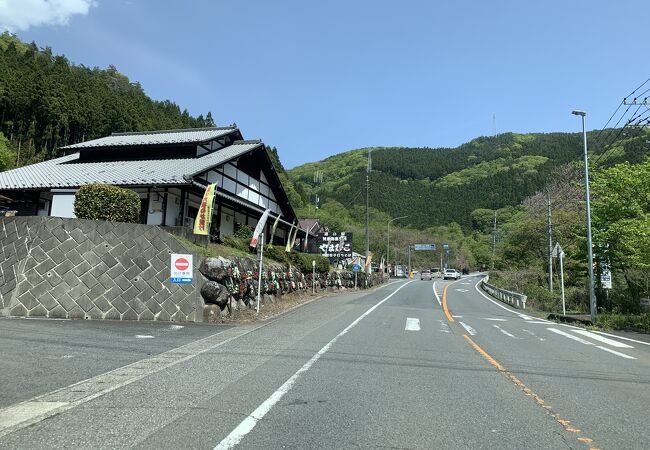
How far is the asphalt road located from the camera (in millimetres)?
4688

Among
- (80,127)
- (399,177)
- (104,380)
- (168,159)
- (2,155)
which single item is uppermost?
(399,177)

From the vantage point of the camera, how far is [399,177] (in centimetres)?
11400

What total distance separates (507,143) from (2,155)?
4611 inches

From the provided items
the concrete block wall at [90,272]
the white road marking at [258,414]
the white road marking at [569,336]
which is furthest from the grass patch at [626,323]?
the concrete block wall at [90,272]

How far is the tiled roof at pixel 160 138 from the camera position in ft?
95.8

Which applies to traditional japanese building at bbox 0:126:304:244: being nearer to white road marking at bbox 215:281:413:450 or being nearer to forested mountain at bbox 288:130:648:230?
white road marking at bbox 215:281:413:450

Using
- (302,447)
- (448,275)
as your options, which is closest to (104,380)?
(302,447)

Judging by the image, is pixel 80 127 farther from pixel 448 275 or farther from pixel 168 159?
pixel 448 275

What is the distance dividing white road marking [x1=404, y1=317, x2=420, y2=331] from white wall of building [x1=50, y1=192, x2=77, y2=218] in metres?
17.6

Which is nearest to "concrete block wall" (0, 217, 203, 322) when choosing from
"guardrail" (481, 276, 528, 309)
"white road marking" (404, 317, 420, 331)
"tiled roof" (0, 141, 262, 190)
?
"white road marking" (404, 317, 420, 331)

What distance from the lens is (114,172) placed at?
25.9 metres

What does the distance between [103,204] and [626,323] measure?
2004 cm

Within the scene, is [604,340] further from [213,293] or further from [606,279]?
[606,279]

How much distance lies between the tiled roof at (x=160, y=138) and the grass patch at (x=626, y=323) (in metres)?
22.5
